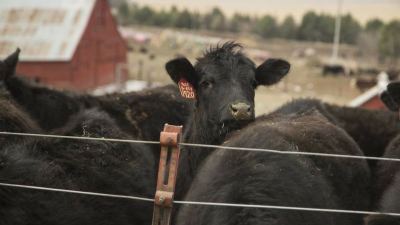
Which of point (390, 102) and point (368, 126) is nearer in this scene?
point (390, 102)

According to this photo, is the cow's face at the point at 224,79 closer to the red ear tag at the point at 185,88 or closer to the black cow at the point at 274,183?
the red ear tag at the point at 185,88

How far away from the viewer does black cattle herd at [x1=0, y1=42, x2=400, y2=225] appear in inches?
161

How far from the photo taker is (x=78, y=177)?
16.4ft

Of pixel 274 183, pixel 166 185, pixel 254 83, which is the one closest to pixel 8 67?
pixel 254 83

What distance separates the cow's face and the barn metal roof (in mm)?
21254

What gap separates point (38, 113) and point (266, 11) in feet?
319

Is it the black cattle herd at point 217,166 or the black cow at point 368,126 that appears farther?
the black cow at point 368,126

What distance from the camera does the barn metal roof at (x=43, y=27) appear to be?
26.8 meters

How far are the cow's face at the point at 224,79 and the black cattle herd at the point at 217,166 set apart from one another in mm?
11

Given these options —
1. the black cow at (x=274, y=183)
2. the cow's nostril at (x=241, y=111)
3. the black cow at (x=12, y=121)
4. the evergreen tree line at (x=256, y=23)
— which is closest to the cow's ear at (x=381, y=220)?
the black cow at (x=274, y=183)

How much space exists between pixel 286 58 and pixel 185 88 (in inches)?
1959

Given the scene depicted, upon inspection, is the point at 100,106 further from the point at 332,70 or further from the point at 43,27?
the point at 332,70

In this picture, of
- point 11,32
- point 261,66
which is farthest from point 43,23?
point 261,66

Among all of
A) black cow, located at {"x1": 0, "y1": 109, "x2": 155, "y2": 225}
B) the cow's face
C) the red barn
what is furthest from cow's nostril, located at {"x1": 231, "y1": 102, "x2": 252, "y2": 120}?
the red barn
